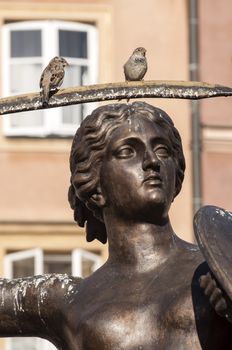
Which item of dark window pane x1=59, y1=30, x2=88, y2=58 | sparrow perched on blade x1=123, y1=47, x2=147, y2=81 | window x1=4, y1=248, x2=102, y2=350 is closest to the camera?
sparrow perched on blade x1=123, y1=47, x2=147, y2=81

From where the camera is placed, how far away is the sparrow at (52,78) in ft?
37.1

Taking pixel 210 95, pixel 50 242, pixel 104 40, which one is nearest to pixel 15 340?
pixel 50 242

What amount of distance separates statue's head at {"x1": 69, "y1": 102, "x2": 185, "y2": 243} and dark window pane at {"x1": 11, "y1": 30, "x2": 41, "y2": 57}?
97.0 feet

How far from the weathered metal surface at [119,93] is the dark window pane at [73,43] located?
29106 millimetres

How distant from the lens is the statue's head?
1084 centimetres

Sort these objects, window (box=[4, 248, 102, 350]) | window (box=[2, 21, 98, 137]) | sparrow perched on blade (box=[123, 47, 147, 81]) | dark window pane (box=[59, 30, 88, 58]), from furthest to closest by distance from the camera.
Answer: dark window pane (box=[59, 30, 88, 58])
window (box=[2, 21, 98, 137])
window (box=[4, 248, 102, 350])
sparrow perched on blade (box=[123, 47, 147, 81])

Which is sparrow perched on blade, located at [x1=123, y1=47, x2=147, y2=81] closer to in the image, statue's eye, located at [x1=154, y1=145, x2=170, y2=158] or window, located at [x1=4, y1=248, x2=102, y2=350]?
statue's eye, located at [x1=154, y1=145, x2=170, y2=158]

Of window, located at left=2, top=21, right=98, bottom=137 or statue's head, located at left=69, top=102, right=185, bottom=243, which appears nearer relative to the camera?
statue's head, located at left=69, top=102, right=185, bottom=243

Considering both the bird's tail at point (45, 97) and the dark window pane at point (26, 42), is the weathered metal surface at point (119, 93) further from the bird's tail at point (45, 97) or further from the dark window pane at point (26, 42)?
the dark window pane at point (26, 42)

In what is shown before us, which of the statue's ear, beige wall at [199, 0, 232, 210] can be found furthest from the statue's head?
beige wall at [199, 0, 232, 210]

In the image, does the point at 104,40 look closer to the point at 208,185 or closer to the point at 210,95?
the point at 208,185

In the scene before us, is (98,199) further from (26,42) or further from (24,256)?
(26,42)

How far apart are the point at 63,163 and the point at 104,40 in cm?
240

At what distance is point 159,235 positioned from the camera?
10703 millimetres
